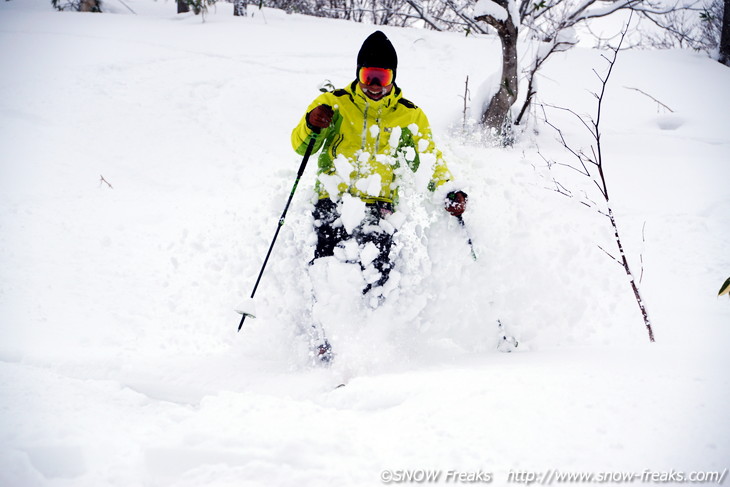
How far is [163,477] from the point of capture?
4.46ft

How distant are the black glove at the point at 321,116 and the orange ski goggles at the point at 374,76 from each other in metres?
0.28

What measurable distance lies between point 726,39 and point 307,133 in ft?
36.0

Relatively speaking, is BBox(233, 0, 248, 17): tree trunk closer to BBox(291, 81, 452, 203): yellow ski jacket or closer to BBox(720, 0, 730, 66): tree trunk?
BBox(720, 0, 730, 66): tree trunk

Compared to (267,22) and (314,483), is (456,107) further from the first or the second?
(314,483)

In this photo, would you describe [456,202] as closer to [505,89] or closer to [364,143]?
[364,143]

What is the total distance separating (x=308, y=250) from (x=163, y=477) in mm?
1780

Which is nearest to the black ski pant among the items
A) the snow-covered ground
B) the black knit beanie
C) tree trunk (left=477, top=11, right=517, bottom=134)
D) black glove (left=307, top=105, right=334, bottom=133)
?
the snow-covered ground

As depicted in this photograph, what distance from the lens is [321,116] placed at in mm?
2697

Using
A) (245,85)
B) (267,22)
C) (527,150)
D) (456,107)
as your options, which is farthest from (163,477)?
(267,22)

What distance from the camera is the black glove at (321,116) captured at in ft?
8.84

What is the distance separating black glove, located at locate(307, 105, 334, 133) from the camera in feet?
8.84

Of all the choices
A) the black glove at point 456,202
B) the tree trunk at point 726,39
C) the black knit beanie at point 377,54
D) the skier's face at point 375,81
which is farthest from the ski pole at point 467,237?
the tree trunk at point 726,39

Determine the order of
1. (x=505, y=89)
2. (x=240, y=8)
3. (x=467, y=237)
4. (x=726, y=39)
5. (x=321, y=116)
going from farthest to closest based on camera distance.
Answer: (x=240, y=8)
(x=726, y=39)
(x=505, y=89)
(x=467, y=237)
(x=321, y=116)

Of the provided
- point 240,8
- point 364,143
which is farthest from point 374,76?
point 240,8
